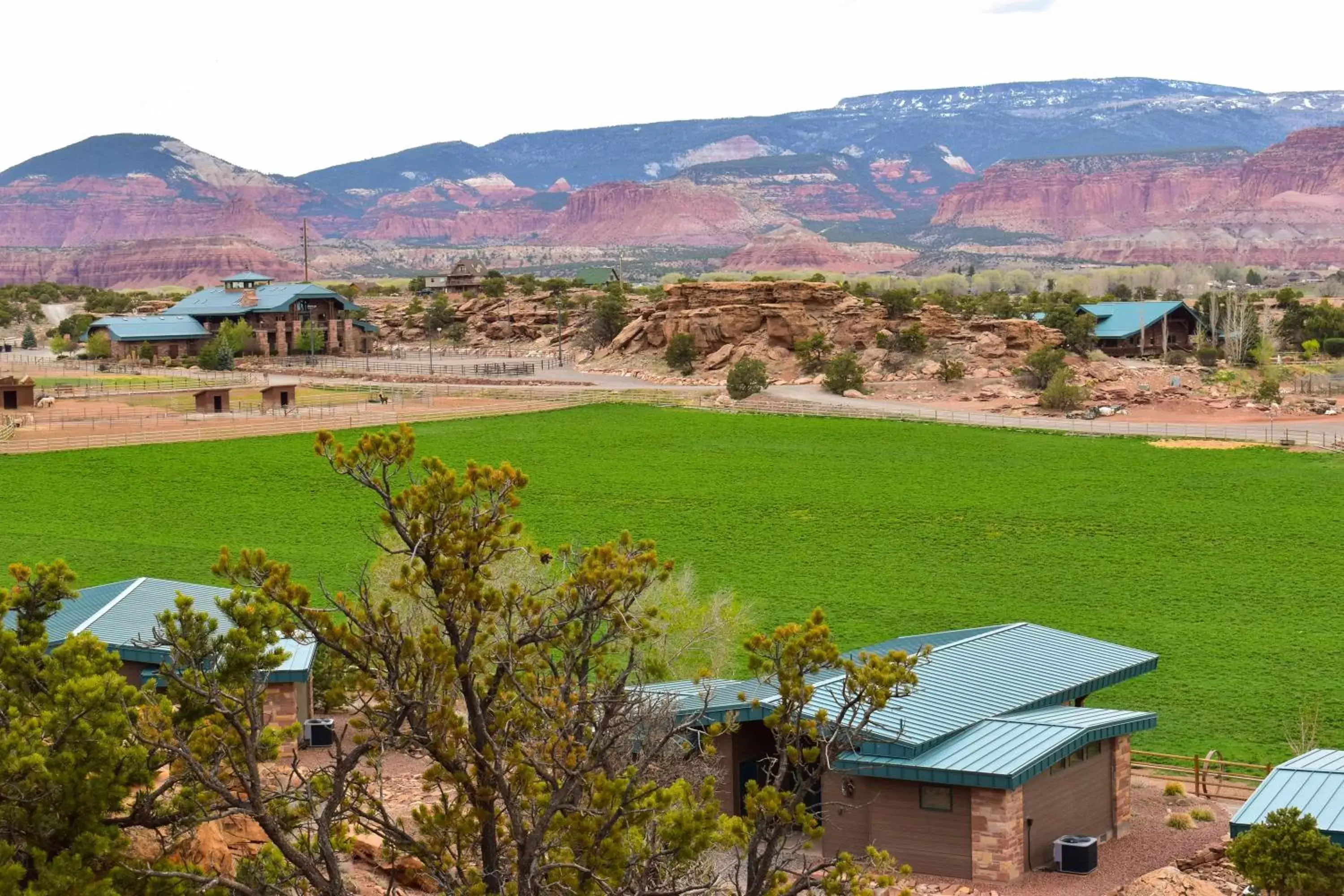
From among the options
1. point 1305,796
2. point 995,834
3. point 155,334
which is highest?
point 155,334

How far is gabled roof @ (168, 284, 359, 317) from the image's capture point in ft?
402

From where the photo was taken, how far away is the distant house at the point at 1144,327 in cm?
10338

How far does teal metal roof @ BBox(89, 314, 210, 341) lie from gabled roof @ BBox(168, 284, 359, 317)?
7.54 ft

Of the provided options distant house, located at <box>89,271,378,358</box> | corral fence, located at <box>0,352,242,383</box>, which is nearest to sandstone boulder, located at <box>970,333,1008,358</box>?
corral fence, located at <box>0,352,242,383</box>

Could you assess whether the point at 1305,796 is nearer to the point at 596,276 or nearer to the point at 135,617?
the point at 135,617

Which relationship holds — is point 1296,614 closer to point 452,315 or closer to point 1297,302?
point 1297,302

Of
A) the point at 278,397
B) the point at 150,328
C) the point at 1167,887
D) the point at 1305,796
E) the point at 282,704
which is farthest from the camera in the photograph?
the point at 150,328

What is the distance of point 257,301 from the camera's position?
12438cm

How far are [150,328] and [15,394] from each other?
43866 mm

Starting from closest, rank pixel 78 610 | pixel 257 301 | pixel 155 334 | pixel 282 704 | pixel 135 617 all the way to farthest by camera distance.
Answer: pixel 282 704 < pixel 135 617 < pixel 78 610 < pixel 155 334 < pixel 257 301

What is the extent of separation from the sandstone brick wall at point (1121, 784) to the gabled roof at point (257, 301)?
104500 mm

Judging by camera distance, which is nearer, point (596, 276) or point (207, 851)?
point (207, 851)

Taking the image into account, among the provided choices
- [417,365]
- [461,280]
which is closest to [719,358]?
[417,365]

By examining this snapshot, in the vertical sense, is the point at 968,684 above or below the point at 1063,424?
above
